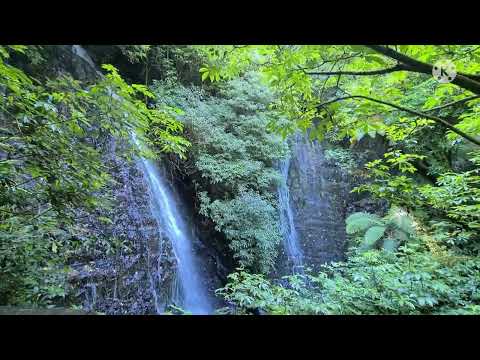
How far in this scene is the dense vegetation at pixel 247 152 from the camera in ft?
6.50

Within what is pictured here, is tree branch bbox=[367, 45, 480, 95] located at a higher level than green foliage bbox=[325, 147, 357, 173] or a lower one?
lower

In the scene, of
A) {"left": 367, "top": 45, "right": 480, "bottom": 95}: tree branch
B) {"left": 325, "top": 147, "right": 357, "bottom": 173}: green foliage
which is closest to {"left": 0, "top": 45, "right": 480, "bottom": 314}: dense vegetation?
{"left": 367, "top": 45, "right": 480, "bottom": 95}: tree branch

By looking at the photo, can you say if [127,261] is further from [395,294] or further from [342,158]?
[342,158]

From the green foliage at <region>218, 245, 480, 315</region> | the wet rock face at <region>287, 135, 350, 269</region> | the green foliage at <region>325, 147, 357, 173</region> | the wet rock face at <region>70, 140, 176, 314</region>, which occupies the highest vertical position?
the green foliage at <region>325, 147, 357, 173</region>

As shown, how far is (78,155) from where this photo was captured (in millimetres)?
2104

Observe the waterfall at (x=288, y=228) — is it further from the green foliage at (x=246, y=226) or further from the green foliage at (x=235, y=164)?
the green foliage at (x=246, y=226)

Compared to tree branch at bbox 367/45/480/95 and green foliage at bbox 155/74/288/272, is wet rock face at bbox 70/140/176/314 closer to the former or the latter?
green foliage at bbox 155/74/288/272

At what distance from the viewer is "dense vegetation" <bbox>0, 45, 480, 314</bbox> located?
198 cm

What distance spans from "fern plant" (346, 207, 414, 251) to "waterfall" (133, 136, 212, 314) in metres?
3.15

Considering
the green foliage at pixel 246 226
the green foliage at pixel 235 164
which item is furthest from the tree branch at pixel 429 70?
the green foliage at pixel 246 226

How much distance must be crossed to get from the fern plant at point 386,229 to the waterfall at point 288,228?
116 cm
